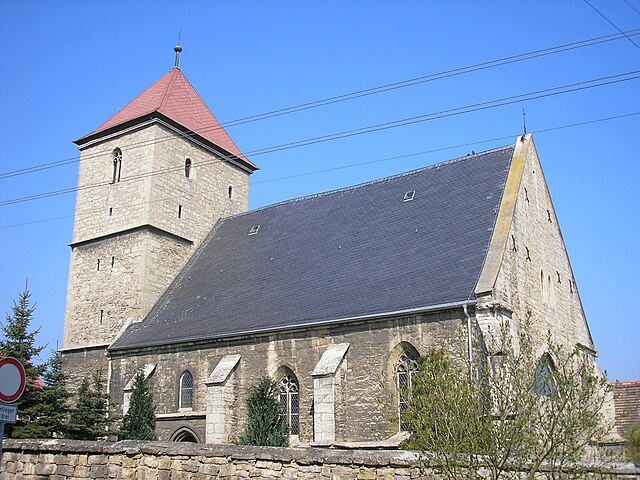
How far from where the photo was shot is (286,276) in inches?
846

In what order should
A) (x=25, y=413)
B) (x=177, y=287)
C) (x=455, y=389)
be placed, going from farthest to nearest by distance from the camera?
(x=177, y=287) → (x=25, y=413) → (x=455, y=389)

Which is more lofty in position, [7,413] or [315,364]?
[315,364]

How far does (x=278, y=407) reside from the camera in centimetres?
1811

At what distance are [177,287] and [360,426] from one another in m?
10.5

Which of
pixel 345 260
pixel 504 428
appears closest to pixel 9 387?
pixel 504 428

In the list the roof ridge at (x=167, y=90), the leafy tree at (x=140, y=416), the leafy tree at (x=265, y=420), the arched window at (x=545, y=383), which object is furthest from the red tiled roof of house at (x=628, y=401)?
the roof ridge at (x=167, y=90)

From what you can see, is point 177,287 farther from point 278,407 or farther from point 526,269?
point 526,269

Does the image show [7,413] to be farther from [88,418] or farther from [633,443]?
[633,443]

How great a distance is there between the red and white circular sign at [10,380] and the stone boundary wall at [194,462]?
1.82 metres

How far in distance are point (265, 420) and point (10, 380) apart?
9.95 m

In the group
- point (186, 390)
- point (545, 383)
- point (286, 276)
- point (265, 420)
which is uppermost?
point (286, 276)

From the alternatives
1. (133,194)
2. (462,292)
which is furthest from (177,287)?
(462,292)

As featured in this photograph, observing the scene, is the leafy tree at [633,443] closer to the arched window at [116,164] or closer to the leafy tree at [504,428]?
the leafy tree at [504,428]

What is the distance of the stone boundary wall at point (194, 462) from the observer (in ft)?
27.2
